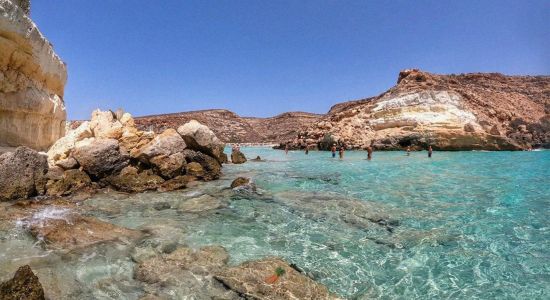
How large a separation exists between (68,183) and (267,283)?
10400mm

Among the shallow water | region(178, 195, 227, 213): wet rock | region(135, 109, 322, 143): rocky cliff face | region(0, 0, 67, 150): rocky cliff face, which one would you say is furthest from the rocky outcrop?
region(135, 109, 322, 143): rocky cliff face

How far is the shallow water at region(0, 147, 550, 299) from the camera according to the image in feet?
18.5

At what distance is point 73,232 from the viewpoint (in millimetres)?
7520

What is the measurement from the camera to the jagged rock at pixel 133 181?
1348 cm

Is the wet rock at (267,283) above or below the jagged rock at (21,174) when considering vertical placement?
below

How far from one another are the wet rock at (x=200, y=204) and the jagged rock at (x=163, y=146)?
4.42 m

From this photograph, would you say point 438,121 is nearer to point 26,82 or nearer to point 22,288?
point 26,82

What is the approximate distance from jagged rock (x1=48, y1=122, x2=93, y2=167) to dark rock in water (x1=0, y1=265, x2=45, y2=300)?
1111 cm

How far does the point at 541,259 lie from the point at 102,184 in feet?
45.6

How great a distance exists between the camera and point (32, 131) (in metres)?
14.2

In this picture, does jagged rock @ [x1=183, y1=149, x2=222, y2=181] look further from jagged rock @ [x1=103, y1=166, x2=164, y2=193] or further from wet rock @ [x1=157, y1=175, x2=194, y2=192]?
jagged rock @ [x1=103, y1=166, x2=164, y2=193]

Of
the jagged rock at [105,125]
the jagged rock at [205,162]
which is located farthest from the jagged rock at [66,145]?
the jagged rock at [205,162]

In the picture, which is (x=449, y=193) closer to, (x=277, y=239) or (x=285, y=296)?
(x=277, y=239)

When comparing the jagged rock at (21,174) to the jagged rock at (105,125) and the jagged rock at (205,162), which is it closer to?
the jagged rock at (105,125)
